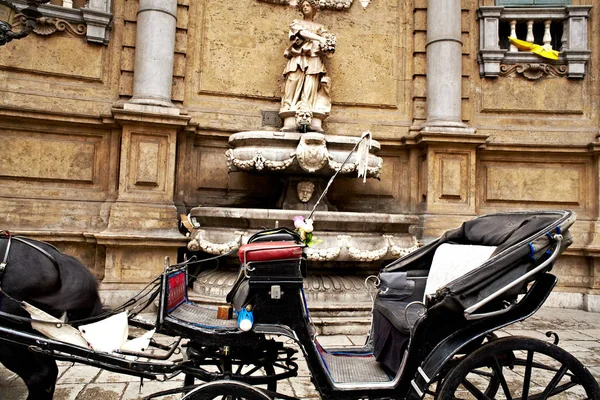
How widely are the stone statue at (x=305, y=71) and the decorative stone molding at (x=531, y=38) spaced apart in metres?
2.65

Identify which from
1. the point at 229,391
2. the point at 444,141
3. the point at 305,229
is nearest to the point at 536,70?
the point at 444,141

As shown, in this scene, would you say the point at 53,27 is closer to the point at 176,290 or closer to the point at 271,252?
the point at 176,290

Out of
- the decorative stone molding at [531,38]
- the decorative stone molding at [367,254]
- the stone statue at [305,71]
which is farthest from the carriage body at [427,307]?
the decorative stone molding at [531,38]

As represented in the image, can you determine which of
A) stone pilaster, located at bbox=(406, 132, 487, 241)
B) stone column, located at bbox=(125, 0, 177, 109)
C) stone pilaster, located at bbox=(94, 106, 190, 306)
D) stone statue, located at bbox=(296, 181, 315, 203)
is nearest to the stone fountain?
stone statue, located at bbox=(296, 181, 315, 203)

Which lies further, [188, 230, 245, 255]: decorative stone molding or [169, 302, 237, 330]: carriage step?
[188, 230, 245, 255]: decorative stone molding

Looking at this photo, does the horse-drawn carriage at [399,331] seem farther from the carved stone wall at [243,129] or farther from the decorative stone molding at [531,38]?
the decorative stone molding at [531,38]

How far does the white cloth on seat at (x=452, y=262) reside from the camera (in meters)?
2.75

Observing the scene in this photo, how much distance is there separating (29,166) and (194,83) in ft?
8.12

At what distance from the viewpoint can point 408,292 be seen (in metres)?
3.12

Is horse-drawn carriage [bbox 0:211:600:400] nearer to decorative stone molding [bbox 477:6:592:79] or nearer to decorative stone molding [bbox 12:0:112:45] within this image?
decorative stone molding [bbox 12:0:112:45]

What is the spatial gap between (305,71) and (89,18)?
3036mm

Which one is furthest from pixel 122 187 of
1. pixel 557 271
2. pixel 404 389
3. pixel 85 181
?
pixel 557 271

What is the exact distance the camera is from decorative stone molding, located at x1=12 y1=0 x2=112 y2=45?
6.11m

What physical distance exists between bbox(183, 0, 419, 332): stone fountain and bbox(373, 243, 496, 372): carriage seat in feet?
5.44
